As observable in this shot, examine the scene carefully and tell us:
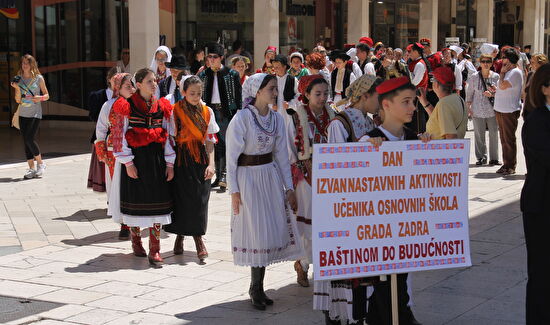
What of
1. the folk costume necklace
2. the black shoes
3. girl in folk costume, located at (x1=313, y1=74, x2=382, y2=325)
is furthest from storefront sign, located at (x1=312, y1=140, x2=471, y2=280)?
the black shoes

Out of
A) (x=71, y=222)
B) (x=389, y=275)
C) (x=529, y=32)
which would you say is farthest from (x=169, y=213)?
(x=529, y=32)

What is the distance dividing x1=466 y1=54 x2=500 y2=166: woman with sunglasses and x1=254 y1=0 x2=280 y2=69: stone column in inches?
343

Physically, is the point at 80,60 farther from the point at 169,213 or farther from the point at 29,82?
the point at 169,213

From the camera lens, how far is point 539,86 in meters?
5.26

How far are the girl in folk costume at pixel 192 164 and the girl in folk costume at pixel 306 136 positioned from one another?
1403 millimetres

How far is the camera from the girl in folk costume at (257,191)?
6438 mm

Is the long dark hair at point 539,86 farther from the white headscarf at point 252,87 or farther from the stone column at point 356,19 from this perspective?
the stone column at point 356,19

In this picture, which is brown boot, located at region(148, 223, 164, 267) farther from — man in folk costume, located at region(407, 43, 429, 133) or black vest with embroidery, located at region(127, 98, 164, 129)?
man in folk costume, located at region(407, 43, 429, 133)

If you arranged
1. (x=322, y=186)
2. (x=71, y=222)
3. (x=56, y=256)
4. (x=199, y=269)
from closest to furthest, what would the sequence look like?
(x=322, y=186)
(x=199, y=269)
(x=56, y=256)
(x=71, y=222)

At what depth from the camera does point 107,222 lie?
10070mm

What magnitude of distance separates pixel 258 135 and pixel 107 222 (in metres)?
4.15

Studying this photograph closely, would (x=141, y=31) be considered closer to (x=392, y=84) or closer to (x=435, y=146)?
(x=392, y=84)

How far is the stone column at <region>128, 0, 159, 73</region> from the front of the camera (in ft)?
59.4

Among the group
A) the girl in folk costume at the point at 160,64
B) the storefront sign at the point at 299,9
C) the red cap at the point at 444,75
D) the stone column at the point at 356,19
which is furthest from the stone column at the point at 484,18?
the red cap at the point at 444,75
